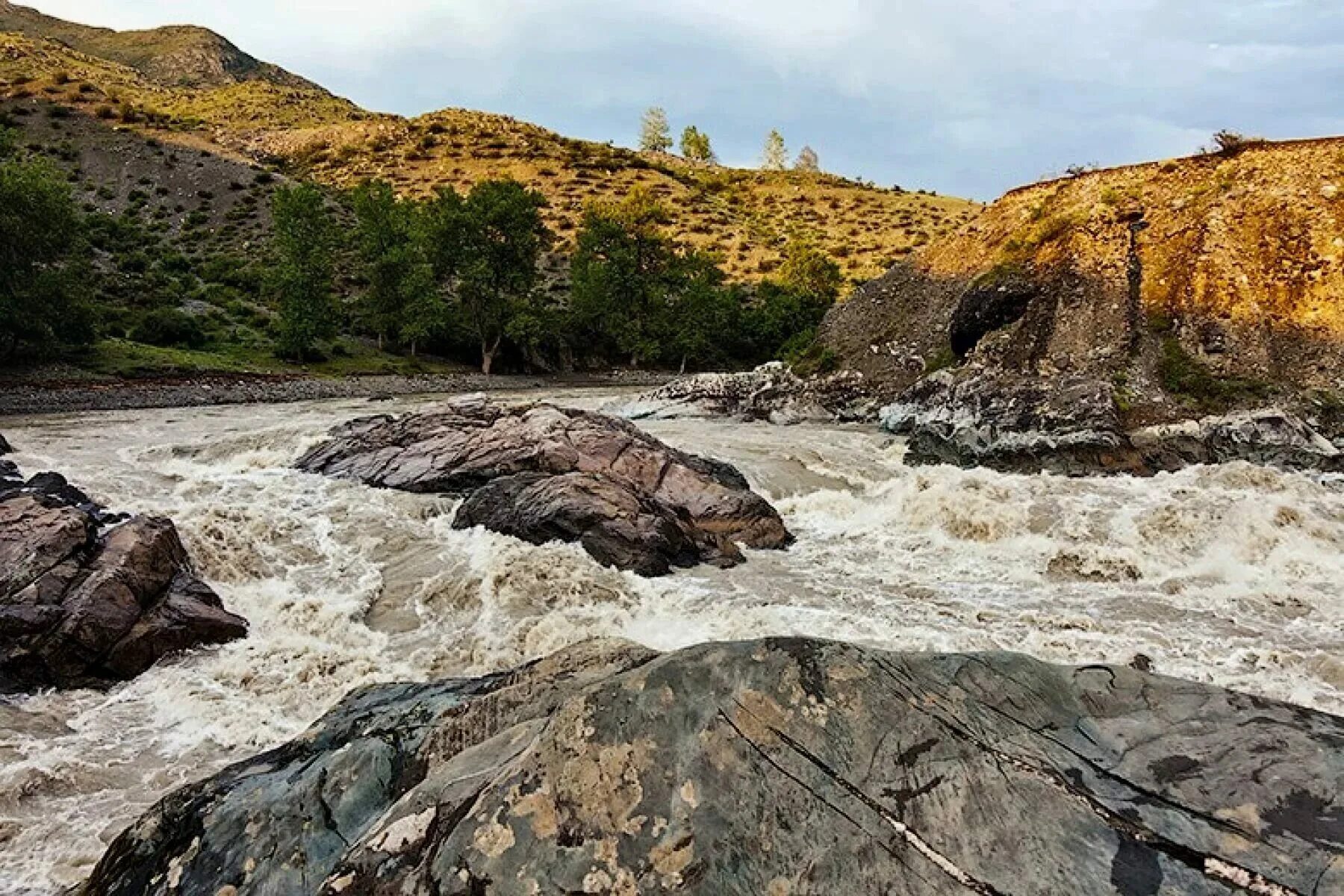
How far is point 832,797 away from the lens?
348 centimetres

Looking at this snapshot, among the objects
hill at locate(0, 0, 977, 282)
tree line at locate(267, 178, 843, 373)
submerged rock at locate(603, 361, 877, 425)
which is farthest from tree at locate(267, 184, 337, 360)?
hill at locate(0, 0, 977, 282)

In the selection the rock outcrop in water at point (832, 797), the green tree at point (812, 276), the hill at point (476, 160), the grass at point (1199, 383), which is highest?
the hill at point (476, 160)

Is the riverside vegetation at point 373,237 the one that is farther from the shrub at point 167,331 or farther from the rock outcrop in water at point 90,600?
the rock outcrop in water at point 90,600

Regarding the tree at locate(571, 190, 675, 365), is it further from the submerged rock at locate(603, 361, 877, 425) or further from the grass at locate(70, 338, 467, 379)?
the submerged rock at locate(603, 361, 877, 425)

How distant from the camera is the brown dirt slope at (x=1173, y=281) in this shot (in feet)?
83.1

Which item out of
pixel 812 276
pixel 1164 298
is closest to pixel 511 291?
pixel 812 276

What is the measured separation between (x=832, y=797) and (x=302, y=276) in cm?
5153

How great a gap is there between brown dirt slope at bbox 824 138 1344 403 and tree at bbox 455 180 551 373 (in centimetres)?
2967

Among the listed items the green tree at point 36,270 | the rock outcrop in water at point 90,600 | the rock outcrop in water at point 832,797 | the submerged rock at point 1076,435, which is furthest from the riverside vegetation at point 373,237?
the rock outcrop in water at point 832,797

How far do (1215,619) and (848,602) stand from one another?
6067 millimetres

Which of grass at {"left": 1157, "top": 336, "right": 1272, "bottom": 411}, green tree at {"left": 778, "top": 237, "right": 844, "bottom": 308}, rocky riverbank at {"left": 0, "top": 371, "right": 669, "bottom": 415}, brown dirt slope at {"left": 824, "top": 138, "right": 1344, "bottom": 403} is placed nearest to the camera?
grass at {"left": 1157, "top": 336, "right": 1272, "bottom": 411}

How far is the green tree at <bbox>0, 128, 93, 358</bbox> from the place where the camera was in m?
32.5

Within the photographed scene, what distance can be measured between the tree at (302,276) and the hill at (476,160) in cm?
4170

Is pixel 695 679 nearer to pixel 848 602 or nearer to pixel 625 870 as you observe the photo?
pixel 625 870
